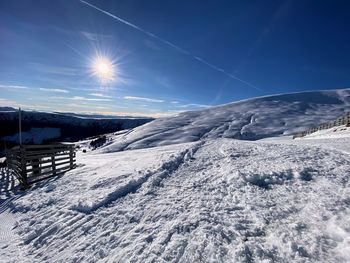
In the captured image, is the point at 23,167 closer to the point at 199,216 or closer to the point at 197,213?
the point at 197,213

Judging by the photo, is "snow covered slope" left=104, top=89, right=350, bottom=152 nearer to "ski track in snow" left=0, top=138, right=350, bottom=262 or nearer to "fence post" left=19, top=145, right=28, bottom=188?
"fence post" left=19, top=145, right=28, bottom=188

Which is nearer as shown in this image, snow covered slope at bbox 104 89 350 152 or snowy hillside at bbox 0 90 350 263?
snowy hillside at bbox 0 90 350 263

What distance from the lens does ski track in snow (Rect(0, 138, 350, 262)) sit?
4.22 metres

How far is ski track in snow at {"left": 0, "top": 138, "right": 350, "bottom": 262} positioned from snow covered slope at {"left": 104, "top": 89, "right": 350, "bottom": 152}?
50588 mm

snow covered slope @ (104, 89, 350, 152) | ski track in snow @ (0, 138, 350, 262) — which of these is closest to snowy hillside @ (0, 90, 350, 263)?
ski track in snow @ (0, 138, 350, 262)

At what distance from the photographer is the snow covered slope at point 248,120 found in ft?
210

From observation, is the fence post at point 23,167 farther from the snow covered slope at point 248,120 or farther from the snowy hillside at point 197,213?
the snow covered slope at point 248,120

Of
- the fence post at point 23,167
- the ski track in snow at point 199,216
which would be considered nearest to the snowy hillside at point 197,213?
the ski track in snow at point 199,216

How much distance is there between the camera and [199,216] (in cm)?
533

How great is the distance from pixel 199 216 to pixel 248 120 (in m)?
76.4

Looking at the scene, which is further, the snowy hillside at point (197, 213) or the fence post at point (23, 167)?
the fence post at point (23, 167)

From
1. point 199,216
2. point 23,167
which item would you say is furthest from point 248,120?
point 199,216

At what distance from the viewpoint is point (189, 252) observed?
4238 mm

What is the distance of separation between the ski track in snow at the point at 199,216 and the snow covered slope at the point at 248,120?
50588 millimetres
